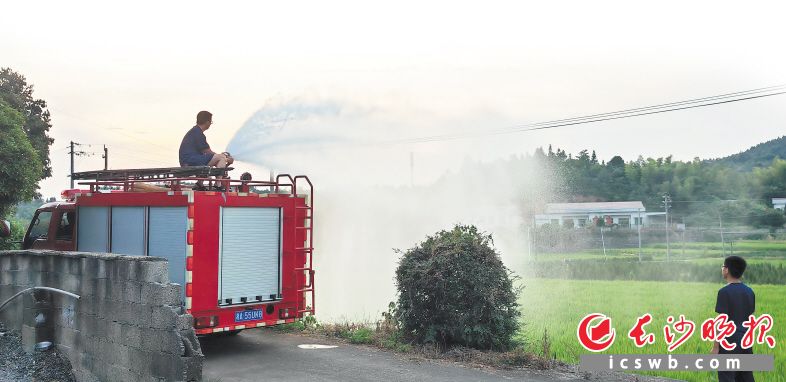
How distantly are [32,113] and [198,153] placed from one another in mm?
27973

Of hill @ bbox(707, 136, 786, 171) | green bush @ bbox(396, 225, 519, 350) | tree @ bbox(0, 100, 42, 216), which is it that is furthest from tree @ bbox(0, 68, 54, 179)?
hill @ bbox(707, 136, 786, 171)

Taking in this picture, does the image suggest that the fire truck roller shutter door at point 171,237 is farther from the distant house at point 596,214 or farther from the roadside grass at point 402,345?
the distant house at point 596,214

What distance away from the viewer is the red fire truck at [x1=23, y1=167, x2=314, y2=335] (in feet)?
30.5

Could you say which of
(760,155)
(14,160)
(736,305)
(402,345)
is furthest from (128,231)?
(760,155)

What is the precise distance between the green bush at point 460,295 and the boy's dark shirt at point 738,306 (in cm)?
391

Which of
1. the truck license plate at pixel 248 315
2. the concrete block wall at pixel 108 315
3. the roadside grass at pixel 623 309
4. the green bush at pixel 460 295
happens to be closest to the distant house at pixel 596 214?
the roadside grass at pixel 623 309

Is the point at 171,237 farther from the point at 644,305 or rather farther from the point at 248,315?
the point at 644,305

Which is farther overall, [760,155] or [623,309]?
[760,155]

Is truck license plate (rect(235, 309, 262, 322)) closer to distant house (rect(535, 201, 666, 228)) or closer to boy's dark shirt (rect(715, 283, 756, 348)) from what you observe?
boy's dark shirt (rect(715, 283, 756, 348))

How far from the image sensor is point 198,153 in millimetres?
10875

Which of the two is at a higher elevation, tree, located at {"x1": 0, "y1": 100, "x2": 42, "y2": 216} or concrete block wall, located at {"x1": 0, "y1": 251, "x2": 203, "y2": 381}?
tree, located at {"x1": 0, "y1": 100, "x2": 42, "y2": 216}

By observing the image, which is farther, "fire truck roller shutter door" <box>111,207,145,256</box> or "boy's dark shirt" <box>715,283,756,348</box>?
"fire truck roller shutter door" <box>111,207,145,256</box>

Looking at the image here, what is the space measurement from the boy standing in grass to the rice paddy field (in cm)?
286

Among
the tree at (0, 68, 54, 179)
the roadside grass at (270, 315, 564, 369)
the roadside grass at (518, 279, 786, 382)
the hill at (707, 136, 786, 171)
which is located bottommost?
the roadside grass at (518, 279, 786, 382)
